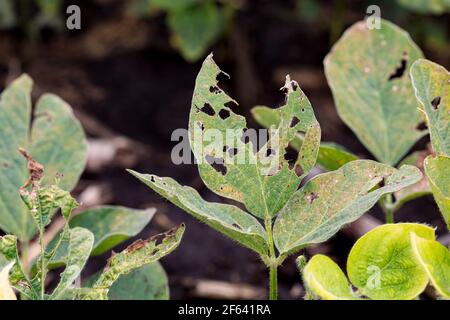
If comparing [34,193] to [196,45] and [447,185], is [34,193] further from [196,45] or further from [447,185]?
[196,45]

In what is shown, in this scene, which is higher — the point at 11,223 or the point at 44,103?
the point at 44,103

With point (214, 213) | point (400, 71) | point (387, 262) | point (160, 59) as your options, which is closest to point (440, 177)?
point (387, 262)

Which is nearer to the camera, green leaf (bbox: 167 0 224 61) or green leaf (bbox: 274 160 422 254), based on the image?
green leaf (bbox: 274 160 422 254)

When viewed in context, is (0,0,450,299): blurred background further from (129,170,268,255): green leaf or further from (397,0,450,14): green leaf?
(129,170,268,255): green leaf

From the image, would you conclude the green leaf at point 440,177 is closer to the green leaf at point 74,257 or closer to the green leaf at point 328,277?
the green leaf at point 328,277

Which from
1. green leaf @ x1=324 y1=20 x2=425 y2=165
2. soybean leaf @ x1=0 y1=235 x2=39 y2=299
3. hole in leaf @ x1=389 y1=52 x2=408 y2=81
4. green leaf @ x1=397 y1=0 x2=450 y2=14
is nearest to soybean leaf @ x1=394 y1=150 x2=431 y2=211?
green leaf @ x1=324 y1=20 x2=425 y2=165

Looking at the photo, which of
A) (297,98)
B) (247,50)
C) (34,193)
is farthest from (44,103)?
(247,50)
